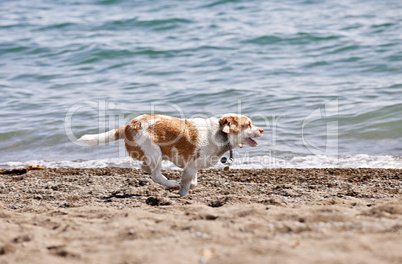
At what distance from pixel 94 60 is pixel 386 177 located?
11.3 m

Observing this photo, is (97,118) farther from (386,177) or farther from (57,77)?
(386,177)

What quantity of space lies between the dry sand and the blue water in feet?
5.74

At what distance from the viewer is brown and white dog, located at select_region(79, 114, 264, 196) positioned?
5629mm

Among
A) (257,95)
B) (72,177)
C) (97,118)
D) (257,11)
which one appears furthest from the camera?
(257,11)

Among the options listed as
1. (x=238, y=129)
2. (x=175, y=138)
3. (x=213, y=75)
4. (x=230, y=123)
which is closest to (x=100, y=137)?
(x=175, y=138)

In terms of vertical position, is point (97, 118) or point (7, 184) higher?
point (97, 118)

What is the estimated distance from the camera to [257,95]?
445 inches

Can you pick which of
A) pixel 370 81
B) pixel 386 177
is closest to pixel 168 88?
pixel 370 81

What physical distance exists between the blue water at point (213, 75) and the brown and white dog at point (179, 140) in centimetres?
182

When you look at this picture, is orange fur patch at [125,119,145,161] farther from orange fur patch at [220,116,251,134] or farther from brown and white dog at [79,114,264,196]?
orange fur patch at [220,116,251,134]

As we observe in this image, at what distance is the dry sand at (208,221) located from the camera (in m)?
3.08

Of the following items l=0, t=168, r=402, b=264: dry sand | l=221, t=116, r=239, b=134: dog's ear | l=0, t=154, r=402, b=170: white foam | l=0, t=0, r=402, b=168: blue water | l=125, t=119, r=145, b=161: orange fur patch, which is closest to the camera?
l=0, t=168, r=402, b=264: dry sand

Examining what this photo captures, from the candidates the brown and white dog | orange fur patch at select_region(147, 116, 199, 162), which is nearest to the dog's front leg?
the brown and white dog

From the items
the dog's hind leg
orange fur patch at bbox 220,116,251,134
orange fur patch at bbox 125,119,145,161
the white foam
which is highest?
orange fur patch at bbox 220,116,251,134
